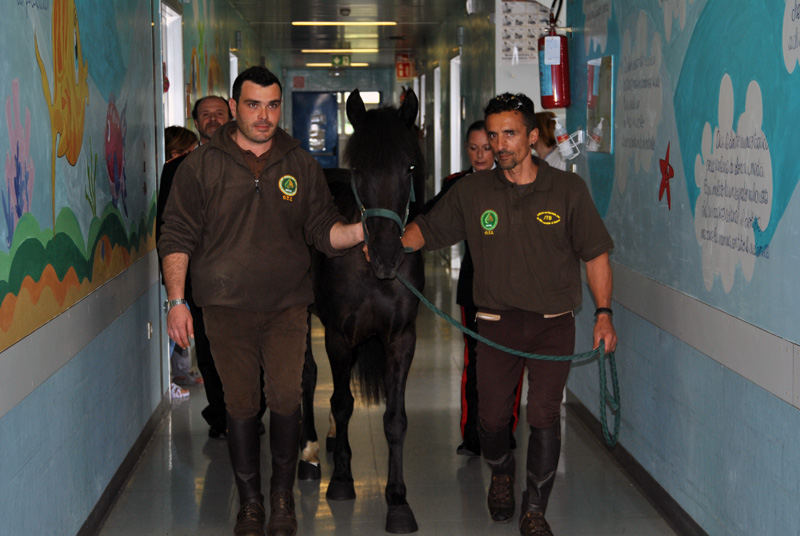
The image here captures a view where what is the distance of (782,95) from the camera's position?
2.35 metres

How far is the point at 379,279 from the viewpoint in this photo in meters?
3.38

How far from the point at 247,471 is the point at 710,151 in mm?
2002

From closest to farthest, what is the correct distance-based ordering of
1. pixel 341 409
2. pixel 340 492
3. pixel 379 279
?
pixel 379 279
pixel 340 492
pixel 341 409

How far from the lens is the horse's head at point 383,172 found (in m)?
2.90

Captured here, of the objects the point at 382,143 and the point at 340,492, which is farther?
the point at 340,492

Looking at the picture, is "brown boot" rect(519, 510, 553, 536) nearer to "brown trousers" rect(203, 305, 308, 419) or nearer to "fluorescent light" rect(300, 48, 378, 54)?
"brown trousers" rect(203, 305, 308, 419)

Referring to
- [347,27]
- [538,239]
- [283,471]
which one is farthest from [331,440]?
[347,27]

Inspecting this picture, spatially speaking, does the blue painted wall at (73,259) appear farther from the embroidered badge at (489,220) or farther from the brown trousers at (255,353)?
the embroidered badge at (489,220)

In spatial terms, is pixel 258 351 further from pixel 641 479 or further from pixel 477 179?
pixel 641 479

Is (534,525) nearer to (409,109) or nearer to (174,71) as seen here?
(409,109)

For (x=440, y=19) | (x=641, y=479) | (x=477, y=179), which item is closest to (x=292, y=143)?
(x=477, y=179)

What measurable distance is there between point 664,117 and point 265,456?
7.99 ft

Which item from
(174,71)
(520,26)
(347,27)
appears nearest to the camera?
(520,26)

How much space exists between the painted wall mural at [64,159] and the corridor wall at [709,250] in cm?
210
